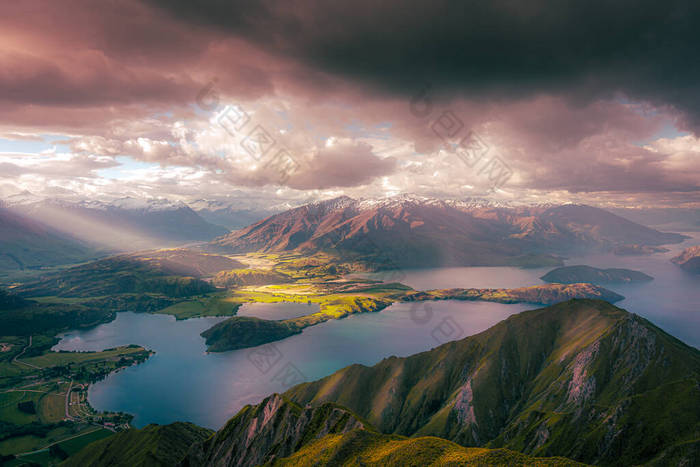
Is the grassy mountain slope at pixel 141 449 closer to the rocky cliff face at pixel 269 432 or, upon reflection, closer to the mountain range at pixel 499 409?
the mountain range at pixel 499 409

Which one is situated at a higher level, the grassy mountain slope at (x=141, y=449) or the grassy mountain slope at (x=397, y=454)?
the grassy mountain slope at (x=397, y=454)

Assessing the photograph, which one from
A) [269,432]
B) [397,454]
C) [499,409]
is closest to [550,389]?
[499,409]

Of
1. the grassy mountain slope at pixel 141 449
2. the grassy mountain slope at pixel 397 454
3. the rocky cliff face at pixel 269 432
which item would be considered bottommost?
the grassy mountain slope at pixel 141 449

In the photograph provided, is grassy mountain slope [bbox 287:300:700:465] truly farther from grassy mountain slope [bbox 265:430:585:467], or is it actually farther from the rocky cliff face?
the rocky cliff face

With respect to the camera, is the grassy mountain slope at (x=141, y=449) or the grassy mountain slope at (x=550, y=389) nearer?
the grassy mountain slope at (x=550, y=389)

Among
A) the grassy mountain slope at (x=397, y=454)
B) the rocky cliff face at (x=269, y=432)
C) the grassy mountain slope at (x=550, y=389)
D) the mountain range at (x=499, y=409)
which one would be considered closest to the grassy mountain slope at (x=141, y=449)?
the mountain range at (x=499, y=409)

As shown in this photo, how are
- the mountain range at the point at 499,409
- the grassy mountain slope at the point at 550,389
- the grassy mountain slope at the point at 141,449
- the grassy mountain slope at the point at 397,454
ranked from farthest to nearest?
the grassy mountain slope at the point at 141,449 → the grassy mountain slope at the point at 550,389 → the mountain range at the point at 499,409 → the grassy mountain slope at the point at 397,454

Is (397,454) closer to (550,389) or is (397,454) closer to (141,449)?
(550,389)
